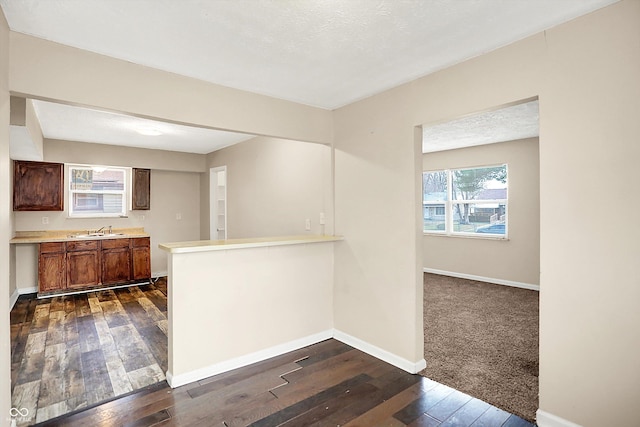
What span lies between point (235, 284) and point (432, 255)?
509 cm

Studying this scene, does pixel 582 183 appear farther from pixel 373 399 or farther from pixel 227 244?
pixel 227 244

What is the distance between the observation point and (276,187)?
4449 mm

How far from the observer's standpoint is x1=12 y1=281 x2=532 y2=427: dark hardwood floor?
2.19 m

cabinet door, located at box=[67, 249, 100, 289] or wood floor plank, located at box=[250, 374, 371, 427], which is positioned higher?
cabinet door, located at box=[67, 249, 100, 289]

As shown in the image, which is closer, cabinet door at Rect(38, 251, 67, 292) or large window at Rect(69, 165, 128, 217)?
cabinet door at Rect(38, 251, 67, 292)

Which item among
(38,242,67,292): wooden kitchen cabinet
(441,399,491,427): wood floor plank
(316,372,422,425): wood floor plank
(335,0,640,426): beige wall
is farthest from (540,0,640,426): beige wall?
(38,242,67,292): wooden kitchen cabinet

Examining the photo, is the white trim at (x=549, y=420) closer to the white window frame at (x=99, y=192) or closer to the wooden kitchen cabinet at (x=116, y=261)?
the wooden kitchen cabinet at (x=116, y=261)

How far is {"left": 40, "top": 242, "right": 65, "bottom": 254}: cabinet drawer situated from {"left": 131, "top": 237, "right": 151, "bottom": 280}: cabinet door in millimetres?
990

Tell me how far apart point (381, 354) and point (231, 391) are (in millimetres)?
1346

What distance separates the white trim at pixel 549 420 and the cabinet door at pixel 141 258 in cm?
598

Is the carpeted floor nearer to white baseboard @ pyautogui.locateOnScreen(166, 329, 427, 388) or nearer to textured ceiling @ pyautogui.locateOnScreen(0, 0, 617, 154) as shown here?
white baseboard @ pyautogui.locateOnScreen(166, 329, 427, 388)

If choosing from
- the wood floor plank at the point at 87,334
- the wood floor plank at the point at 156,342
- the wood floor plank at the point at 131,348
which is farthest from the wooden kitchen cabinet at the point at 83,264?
the wood floor plank at the point at 156,342

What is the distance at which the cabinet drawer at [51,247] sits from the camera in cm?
508

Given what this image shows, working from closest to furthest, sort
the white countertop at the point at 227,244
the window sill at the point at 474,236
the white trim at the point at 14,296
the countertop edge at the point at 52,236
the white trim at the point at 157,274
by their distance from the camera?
the white countertop at the point at 227,244
the white trim at the point at 14,296
the countertop edge at the point at 52,236
the window sill at the point at 474,236
the white trim at the point at 157,274
